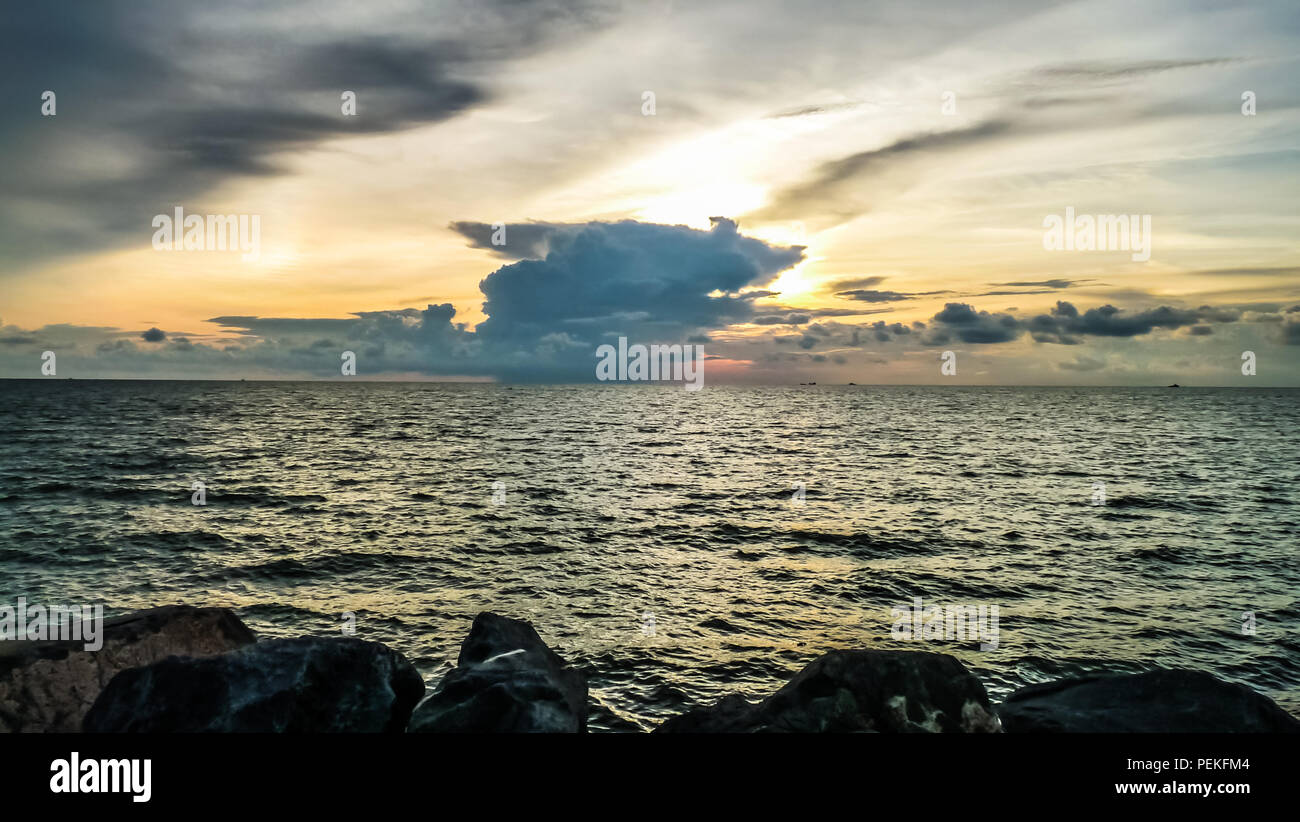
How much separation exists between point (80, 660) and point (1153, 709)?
48.6 feet

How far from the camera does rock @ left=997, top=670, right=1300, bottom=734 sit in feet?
29.1

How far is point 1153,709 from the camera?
366 inches

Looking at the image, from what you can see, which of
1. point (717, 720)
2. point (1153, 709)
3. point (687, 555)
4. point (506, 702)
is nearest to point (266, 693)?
point (506, 702)

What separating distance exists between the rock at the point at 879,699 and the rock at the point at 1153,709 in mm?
1137

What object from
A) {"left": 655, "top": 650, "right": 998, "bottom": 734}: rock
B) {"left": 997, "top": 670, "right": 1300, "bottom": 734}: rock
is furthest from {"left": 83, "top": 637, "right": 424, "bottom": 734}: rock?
{"left": 997, "top": 670, "right": 1300, "bottom": 734}: rock

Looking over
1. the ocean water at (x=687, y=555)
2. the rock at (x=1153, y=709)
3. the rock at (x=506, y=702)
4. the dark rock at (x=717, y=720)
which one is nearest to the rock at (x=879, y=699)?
the dark rock at (x=717, y=720)

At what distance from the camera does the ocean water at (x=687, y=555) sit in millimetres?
17281

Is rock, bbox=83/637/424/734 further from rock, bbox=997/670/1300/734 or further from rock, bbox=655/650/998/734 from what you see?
rock, bbox=997/670/1300/734

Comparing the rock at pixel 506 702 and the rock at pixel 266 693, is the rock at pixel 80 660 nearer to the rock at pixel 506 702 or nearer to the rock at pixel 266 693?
the rock at pixel 266 693

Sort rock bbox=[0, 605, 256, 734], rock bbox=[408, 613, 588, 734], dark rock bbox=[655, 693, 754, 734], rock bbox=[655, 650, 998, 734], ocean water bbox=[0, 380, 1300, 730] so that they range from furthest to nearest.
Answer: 1. ocean water bbox=[0, 380, 1300, 730]
2. dark rock bbox=[655, 693, 754, 734]
3. rock bbox=[0, 605, 256, 734]
4. rock bbox=[655, 650, 998, 734]
5. rock bbox=[408, 613, 588, 734]

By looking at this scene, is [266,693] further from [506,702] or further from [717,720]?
[717,720]

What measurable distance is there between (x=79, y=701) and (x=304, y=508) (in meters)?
26.7

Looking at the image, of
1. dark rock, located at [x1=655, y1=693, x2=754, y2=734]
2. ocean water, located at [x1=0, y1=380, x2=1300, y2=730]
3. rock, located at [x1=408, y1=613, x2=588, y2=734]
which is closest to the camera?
rock, located at [x1=408, y1=613, x2=588, y2=734]

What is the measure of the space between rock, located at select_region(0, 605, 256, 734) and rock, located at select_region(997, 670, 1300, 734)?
11.7 metres
